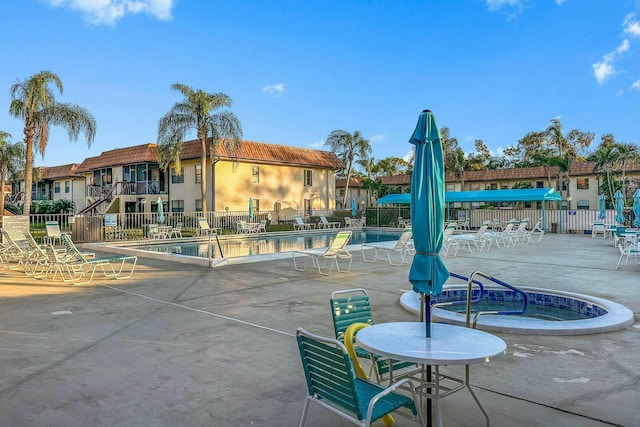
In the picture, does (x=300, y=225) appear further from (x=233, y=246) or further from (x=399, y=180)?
(x=399, y=180)

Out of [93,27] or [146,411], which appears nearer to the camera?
[146,411]

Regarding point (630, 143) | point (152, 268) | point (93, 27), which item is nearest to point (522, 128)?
point (630, 143)

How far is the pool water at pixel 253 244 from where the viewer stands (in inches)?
680

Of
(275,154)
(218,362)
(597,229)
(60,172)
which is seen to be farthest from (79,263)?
(60,172)

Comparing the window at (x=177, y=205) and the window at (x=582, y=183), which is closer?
the window at (x=177, y=205)

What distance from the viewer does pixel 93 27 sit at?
20.7 m

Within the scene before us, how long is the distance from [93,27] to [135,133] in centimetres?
2161

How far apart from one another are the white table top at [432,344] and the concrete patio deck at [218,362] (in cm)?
63

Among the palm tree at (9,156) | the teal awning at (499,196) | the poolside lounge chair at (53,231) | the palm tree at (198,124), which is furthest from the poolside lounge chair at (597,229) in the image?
the palm tree at (9,156)

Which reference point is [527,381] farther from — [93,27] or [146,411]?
[93,27]

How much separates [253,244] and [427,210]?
18.1 metres

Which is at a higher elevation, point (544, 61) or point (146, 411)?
point (544, 61)

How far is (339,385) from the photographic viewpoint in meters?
2.70

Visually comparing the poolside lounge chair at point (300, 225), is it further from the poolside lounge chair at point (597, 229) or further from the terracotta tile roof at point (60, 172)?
the terracotta tile roof at point (60, 172)
